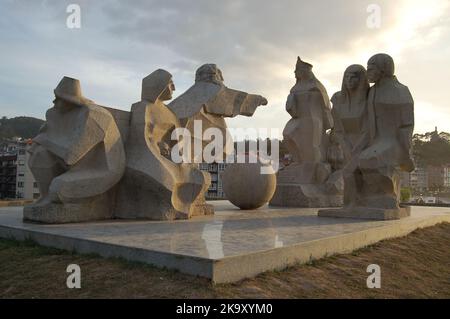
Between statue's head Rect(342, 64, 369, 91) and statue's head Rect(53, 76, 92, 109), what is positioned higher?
statue's head Rect(342, 64, 369, 91)

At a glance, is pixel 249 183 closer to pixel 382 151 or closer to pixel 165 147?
pixel 165 147

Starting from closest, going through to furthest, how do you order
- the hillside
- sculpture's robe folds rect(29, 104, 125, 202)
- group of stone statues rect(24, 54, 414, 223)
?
sculpture's robe folds rect(29, 104, 125, 202) → group of stone statues rect(24, 54, 414, 223) → the hillside

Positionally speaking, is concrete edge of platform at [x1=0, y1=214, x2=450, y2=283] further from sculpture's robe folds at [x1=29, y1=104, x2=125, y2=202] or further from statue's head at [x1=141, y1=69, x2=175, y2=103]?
statue's head at [x1=141, y1=69, x2=175, y2=103]

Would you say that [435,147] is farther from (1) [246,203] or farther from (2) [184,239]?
(2) [184,239]

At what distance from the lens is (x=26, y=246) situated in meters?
5.42

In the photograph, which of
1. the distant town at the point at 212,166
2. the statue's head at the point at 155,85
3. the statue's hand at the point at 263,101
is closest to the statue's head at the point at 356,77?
the statue's hand at the point at 263,101

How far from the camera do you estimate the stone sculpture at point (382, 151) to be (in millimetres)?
7898

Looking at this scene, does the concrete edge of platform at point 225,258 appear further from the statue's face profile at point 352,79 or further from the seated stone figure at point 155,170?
the statue's face profile at point 352,79

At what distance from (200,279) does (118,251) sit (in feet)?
3.86

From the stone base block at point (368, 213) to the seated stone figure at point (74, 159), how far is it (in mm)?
4136

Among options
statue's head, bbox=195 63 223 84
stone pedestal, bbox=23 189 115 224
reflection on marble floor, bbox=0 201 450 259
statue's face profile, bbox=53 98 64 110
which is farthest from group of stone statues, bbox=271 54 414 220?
statue's face profile, bbox=53 98 64 110

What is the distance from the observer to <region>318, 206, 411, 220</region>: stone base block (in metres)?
7.81

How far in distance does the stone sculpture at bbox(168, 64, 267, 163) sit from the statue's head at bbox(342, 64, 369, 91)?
7.01 ft

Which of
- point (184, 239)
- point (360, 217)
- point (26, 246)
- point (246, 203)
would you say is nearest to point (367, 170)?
point (360, 217)
